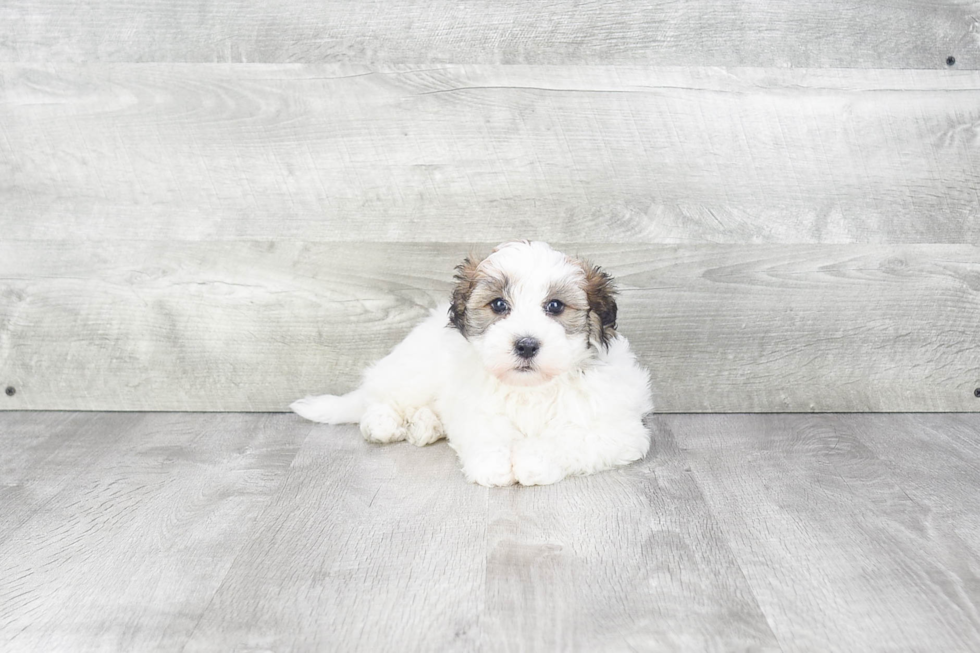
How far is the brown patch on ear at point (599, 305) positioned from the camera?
1965 mm

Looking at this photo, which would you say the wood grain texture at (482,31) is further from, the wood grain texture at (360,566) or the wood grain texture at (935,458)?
the wood grain texture at (360,566)

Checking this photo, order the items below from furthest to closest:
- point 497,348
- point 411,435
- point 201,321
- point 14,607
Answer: point 201,321 → point 411,435 → point 497,348 → point 14,607

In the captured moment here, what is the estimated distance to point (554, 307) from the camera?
75.9 inches

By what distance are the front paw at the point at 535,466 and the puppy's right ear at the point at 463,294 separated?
0.30 meters

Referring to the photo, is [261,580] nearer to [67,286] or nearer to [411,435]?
[411,435]

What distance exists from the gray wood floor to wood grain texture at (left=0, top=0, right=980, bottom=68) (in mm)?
1075

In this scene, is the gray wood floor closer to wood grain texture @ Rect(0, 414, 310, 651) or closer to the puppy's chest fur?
wood grain texture @ Rect(0, 414, 310, 651)

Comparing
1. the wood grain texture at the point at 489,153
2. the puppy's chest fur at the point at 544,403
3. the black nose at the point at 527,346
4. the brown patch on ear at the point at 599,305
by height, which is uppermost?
the wood grain texture at the point at 489,153

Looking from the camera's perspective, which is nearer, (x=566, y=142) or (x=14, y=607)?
(x=14, y=607)

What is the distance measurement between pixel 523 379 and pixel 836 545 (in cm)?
70

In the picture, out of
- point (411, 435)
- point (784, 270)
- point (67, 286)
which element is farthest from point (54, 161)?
point (784, 270)

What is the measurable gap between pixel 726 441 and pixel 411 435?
0.84m

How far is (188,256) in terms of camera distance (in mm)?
2535

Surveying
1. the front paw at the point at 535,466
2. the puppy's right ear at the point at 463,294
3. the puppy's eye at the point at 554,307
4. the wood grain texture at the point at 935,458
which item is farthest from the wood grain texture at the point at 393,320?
the front paw at the point at 535,466
